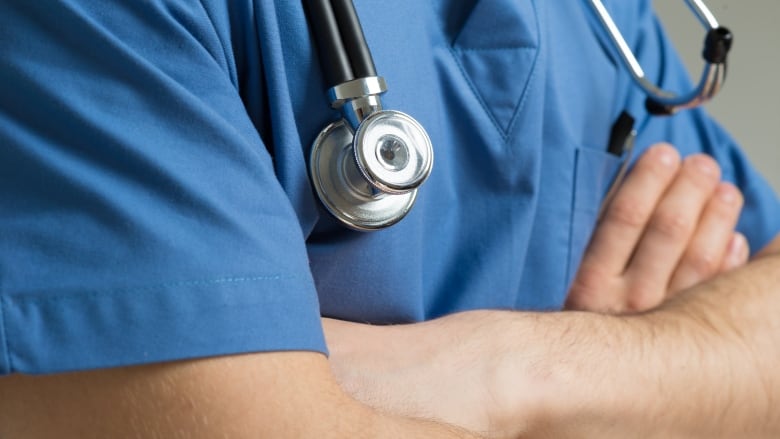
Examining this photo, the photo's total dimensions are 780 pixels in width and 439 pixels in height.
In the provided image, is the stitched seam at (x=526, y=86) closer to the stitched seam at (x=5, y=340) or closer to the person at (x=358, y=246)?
the person at (x=358, y=246)

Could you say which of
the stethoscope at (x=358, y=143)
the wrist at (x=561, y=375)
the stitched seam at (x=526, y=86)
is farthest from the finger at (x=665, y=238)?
the stethoscope at (x=358, y=143)

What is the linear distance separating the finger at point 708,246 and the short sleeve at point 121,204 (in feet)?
2.20

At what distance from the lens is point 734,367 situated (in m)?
0.91

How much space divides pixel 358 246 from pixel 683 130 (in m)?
0.69

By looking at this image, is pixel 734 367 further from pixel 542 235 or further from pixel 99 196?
pixel 99 196

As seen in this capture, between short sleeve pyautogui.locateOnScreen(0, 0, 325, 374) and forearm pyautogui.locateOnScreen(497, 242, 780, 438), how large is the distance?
306 mm

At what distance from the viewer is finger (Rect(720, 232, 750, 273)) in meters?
1.10

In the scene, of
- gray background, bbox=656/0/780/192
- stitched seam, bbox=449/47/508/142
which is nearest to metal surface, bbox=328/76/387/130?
stitched seam, bbox=449/47/508/142

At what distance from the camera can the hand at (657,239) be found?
1063mm

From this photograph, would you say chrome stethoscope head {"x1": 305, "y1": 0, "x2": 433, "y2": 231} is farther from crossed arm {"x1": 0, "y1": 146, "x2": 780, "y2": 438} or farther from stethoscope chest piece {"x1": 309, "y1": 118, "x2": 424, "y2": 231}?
crossed arm {"x1": 0, "y1": 146, "x2": 780, "y2": 438}

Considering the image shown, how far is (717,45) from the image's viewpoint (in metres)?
0.97

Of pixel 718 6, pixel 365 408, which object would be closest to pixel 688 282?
pixel 365 408

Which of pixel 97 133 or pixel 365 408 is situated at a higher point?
pixel 97 133

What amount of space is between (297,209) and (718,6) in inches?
51.4
